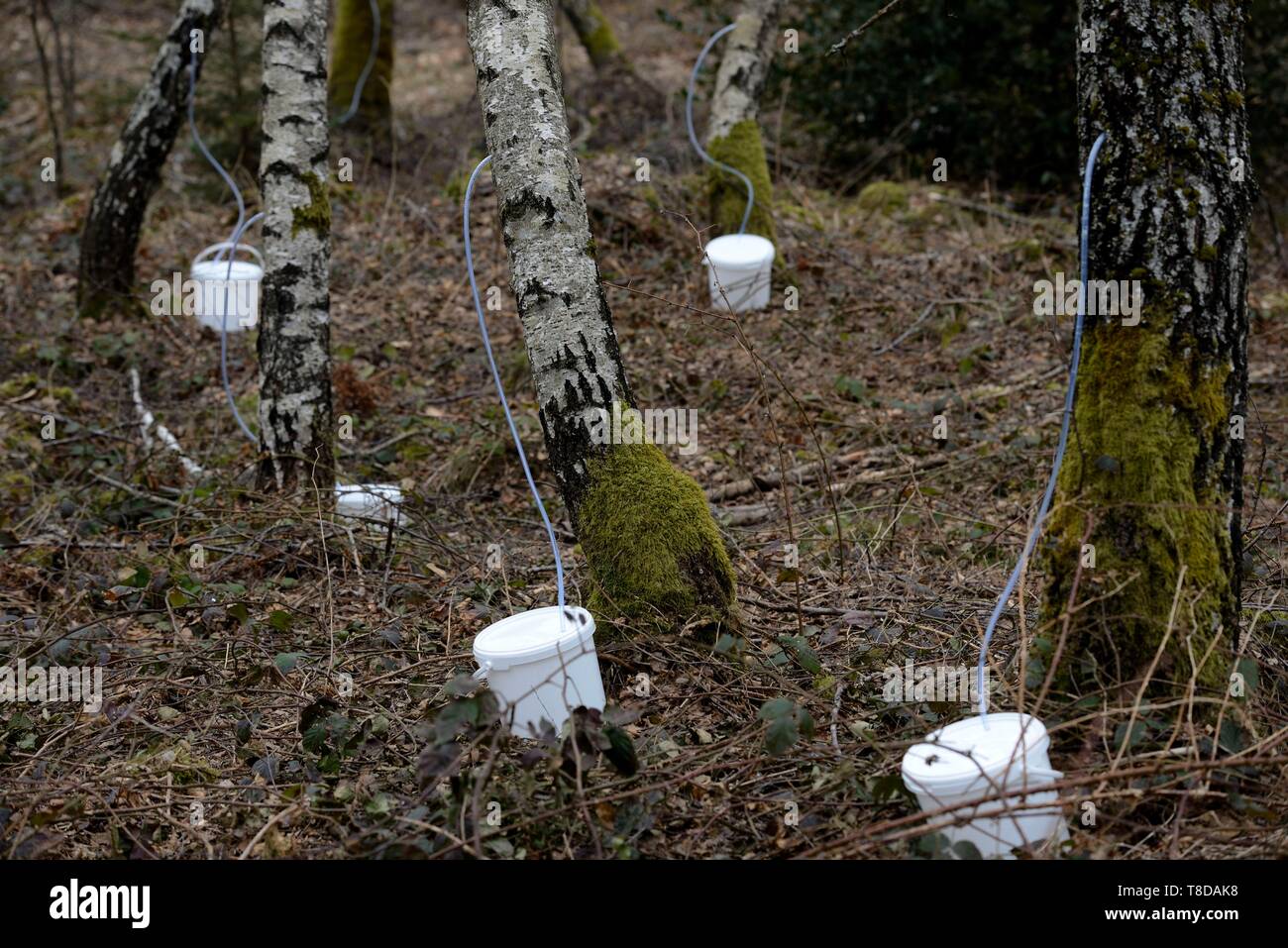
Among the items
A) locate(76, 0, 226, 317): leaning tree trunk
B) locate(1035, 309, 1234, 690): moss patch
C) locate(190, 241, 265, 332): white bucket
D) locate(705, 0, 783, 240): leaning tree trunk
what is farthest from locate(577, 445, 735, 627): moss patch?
locate(76, 0, 226, 317): leaning tree trunk

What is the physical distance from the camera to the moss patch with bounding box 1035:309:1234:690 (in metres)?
2.78

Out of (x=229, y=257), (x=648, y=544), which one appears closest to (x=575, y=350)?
(x=648, y=544)

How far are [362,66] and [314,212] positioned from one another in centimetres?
648

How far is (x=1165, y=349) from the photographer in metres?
2.77

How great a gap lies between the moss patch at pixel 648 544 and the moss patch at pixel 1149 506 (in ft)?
3.46

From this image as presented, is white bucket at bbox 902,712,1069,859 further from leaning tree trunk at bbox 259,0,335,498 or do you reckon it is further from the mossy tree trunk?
the mossy tree trunk

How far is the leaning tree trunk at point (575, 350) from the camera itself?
337 cm

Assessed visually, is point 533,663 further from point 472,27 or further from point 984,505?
point 984,505

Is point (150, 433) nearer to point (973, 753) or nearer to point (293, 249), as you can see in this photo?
point (293, 249)

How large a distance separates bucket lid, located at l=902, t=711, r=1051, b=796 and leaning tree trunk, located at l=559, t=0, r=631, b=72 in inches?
→ 396

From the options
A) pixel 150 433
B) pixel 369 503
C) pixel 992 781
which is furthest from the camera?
pixel 150 433

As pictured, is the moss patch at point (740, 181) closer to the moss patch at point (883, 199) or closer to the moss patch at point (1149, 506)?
the moss patch at point (883, 199)

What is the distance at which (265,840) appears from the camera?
280 centimetres

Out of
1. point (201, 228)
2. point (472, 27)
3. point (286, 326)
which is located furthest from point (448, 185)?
point (472, 27)
